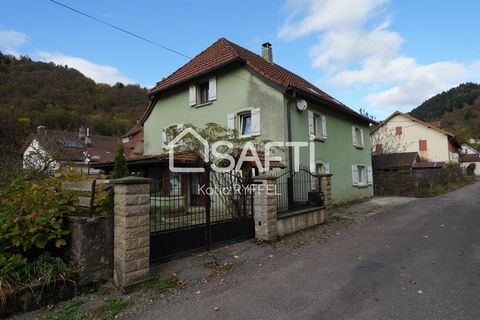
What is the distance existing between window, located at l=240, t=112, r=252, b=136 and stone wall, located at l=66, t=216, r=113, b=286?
8.08m

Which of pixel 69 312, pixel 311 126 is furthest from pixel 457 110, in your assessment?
pixel 69 312

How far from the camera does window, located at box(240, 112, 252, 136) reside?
A: 39.3ft

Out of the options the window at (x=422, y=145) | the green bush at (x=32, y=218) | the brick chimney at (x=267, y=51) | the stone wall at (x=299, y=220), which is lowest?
the stone wall at (x=299, y=220)

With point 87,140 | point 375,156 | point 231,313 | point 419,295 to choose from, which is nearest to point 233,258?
point 231,313

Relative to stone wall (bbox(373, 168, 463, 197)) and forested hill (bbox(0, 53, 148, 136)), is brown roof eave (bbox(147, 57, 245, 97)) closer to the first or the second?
stone wall (bbox(373, 168, 463, 197))

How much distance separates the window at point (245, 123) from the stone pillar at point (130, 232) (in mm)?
7771

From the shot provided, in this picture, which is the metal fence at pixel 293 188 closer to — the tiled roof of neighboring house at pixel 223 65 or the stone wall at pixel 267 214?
the stone wall at pixel 267 214

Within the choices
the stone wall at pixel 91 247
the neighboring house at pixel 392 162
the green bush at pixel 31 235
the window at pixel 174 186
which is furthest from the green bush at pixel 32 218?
the neighboring house at pixel 392 162

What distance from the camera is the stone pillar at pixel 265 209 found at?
6926mm

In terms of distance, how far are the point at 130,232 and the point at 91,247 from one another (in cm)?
60

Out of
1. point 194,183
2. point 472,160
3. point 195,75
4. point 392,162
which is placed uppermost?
point 195,75

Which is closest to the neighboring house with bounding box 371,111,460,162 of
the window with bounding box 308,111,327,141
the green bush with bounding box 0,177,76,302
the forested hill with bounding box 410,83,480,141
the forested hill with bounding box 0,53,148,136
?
the window with bounding box 308,111,327,141

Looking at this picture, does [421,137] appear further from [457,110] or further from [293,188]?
[457,110]

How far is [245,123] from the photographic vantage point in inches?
481
